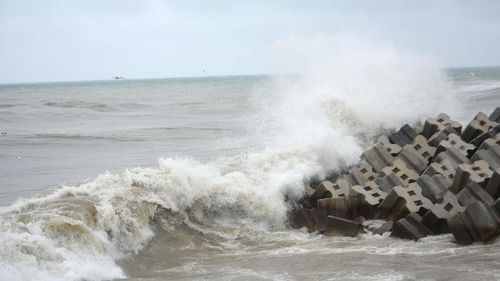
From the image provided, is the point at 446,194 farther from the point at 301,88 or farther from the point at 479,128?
the point at 301,88

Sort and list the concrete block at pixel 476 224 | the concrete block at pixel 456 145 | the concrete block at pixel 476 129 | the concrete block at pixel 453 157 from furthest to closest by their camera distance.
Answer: the concrete block at pixel 476 129 < the concrete block at pixel 456 145 < the concrete block at pixel 453 157 < the concrete block at pixel 476 224

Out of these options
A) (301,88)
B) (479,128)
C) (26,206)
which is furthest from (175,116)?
(26,206)

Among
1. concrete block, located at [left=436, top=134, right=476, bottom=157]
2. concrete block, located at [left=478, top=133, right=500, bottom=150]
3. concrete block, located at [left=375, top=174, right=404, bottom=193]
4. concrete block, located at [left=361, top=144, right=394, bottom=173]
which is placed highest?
concrete block, located at [left=478, top=133, right=500, bottom=150]

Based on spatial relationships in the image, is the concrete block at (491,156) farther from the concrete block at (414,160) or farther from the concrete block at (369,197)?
the concrete block at (369,197)

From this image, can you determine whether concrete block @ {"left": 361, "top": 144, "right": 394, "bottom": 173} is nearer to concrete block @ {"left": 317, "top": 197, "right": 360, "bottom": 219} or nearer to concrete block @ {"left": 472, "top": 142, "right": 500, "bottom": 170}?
concrete block @ {"left": 472, "top": 142, "right": 500, "bottom": 170}

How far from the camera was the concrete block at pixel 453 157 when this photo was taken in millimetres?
10938

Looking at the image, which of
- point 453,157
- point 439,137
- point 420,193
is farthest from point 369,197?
point 439,137

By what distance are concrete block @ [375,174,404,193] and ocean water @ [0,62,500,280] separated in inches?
58.8

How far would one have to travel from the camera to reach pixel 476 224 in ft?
26.5

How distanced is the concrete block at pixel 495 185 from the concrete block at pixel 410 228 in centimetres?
111

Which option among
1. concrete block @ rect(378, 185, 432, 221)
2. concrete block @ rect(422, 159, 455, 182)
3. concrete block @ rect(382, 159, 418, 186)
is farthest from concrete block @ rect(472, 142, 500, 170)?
concrete block @ rect(378, 185, 432, 221)

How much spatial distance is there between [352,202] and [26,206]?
4943 millimetres

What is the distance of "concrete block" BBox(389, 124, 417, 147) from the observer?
1370cm

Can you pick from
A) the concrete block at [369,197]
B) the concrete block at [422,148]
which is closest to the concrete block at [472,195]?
the concrete block at [369,197]
